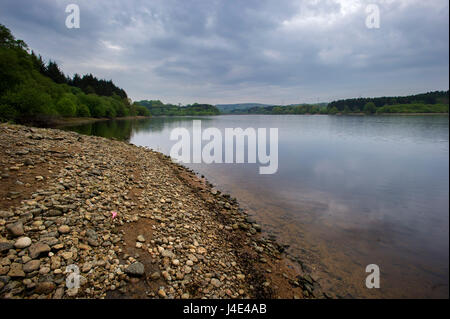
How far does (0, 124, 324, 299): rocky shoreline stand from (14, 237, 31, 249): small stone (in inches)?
0.5

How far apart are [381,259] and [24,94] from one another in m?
43.9

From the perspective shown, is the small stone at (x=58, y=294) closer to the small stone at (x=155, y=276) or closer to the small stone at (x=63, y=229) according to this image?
the small stone at (x=155, y=276)

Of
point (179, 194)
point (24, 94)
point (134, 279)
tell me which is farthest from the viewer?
point (24, 94)

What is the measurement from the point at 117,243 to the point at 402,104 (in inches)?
5707

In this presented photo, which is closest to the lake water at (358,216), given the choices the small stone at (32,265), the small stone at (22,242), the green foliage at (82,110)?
the small stone at (32,265)

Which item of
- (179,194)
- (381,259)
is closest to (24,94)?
(179,194)

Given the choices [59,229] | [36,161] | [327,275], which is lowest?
[327,275]

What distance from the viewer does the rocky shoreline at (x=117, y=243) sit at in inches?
136

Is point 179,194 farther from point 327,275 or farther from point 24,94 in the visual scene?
point 24,94

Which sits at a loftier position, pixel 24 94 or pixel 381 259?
pixel 24 94

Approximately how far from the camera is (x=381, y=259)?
6.31 meters

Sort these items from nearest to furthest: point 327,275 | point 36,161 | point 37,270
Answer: point 37,270 → point 327,275 → point 36,161

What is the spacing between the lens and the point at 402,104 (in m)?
105

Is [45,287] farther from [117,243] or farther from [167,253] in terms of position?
[167,253]
